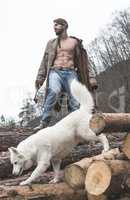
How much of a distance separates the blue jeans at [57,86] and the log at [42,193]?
3.19 meters

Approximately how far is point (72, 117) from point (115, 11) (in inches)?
1776

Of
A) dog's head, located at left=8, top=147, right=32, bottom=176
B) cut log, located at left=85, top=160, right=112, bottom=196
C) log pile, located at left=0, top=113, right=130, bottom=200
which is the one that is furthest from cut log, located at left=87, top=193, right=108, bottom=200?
dog's head, located at left=8, top=147, right=32, bottom=176

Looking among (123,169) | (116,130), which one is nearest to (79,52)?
(116,130)

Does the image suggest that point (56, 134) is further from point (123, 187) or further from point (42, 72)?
point (42, 72)

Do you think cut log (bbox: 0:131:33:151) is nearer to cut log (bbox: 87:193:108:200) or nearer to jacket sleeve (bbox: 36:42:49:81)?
jacket sleeve (bbox: 36:42:49:81)

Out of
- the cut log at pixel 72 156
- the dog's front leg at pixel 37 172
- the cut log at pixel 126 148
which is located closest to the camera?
the cut log at pixel 126 148

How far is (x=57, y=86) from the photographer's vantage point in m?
10.3

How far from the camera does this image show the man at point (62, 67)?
10.2 m

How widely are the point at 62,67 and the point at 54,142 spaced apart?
2.38m

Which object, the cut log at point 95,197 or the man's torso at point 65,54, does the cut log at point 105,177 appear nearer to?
the cut log at point 95,197

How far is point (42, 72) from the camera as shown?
10680 mm

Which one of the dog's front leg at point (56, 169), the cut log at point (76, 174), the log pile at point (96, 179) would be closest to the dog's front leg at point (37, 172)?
the dog's front leg at point (56, 169)

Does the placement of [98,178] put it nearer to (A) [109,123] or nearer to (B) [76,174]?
(B) [76,174]

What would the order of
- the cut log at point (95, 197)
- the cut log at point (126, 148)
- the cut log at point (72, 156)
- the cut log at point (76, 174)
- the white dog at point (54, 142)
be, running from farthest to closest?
1. the cut log at point (72, 156)
2. the white dog at point (54, 142)
3. the cut log at point (126, 148)
4. the cut log at point (76, 174)
5. the cut log at point (95, 197)
